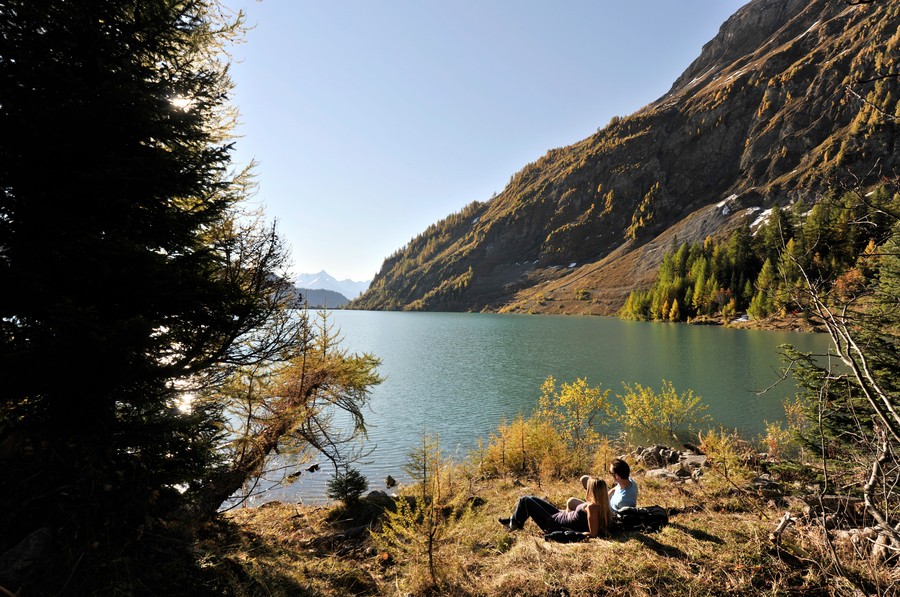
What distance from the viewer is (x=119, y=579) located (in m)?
4.57

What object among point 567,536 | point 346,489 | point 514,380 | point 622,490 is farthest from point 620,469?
point 514,380

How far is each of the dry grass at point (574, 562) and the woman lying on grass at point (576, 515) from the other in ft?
0.78

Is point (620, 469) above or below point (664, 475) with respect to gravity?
above

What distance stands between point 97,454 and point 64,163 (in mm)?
3640

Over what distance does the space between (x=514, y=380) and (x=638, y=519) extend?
79.2 ft

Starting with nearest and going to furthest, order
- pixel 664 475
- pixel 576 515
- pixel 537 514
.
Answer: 1. pixel 576 515
2. pixel 537 514
3. pixel 664 475

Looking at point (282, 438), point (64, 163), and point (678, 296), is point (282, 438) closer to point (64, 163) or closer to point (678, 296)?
point (64, 163)

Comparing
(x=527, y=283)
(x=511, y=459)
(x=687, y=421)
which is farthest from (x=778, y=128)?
(x=511, y=459)

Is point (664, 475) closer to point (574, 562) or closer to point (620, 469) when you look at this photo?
point (620, 469)

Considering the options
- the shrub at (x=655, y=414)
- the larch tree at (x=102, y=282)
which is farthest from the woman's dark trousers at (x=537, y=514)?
the shrub at (x=655, y=414)

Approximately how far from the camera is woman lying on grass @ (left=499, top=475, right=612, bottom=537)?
20.9 ft

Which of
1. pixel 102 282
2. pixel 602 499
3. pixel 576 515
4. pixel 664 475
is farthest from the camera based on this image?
pixel 664 475

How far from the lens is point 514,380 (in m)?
30.5

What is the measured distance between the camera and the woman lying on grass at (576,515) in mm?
6379
